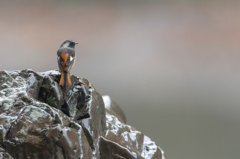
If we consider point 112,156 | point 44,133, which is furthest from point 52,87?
point 112,156

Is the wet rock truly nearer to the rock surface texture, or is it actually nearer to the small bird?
the rock surface texture

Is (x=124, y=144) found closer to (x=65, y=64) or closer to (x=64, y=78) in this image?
(x=64, y=78)

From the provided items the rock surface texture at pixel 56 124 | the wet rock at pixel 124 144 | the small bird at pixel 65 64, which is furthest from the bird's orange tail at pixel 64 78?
the wet rock at pixel 124 144

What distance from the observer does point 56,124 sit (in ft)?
12.7

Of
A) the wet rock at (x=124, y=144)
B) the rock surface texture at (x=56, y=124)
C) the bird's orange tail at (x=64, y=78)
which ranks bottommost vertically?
the wet rock at (x=124, y=144)

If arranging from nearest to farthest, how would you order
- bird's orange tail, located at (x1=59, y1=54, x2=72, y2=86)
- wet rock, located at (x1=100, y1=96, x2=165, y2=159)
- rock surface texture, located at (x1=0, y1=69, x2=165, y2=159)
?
rock surface texture, located at (x1=0, y1=69, x2=165, y2=159) → wet rock, located at (x1=100, y1=96, x2=165, y2=159) → bird's orange tail, located at (x1=59, y1=54, x2=72, y2=86)

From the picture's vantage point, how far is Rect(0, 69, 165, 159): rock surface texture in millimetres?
3752

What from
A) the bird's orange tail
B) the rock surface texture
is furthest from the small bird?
the rock surface texture

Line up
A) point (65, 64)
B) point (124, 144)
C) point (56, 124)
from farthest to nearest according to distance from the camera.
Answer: point (124, 144)
point (65, 64)
point (56, 124)

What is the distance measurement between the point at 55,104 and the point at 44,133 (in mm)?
748

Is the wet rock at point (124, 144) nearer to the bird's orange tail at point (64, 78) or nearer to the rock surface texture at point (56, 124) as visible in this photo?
the rock surface texture at point (56, 124)

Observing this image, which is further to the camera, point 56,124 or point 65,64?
point 65,64

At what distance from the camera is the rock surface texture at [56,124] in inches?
148

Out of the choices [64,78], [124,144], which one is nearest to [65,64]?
[64,78]
